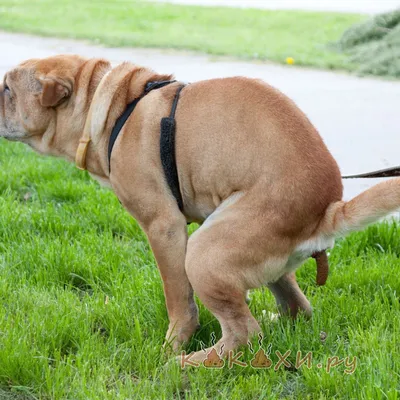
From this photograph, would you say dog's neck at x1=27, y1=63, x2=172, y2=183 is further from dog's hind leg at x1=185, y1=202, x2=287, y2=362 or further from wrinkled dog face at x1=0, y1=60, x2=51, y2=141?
dog's hind leg at x1=185, y1=202, x2=287, y2=362

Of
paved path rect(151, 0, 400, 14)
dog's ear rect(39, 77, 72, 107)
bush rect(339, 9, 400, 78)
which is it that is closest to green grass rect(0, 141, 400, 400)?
dog's ear rect(39, 77, 72, 107)

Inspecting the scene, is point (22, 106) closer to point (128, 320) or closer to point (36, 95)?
point (36, 95)

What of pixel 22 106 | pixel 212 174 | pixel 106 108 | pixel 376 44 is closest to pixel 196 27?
pixel 376 44

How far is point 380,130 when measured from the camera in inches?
294

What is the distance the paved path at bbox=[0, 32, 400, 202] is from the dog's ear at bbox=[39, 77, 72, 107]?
2.68 m

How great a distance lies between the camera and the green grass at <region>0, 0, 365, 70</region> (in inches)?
448

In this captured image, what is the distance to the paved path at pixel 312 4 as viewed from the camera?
54.9ft

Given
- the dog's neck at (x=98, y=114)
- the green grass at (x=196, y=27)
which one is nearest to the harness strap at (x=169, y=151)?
the dog's neck at (x=98, y=114)

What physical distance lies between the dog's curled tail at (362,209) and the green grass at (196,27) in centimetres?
712

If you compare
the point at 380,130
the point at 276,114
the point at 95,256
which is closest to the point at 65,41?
the point at 380,130

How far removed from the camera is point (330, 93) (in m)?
8.87

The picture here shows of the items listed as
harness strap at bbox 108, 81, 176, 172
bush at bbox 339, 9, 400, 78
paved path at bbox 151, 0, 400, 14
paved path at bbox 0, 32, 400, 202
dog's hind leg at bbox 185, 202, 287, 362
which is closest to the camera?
dog's hind leg at bbox 185, 202, 287, 362

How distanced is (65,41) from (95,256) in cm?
876

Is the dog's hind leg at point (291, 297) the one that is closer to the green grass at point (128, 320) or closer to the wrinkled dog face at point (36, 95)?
the green grass at point (128, 320)
